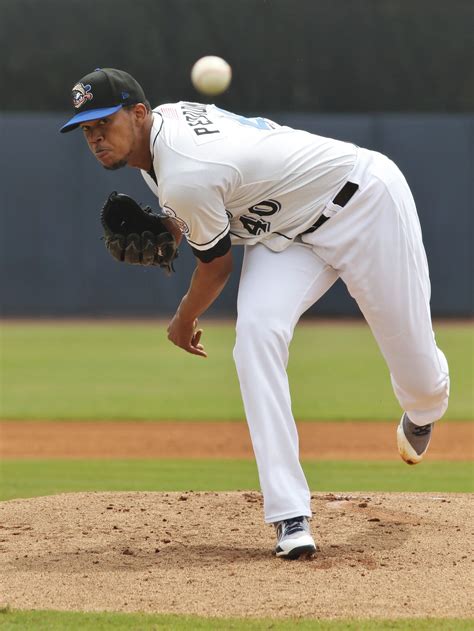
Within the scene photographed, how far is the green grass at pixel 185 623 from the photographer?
270cm

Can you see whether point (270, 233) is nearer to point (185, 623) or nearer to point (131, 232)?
point (131, 232)

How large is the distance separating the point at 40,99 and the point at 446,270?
7.22 m

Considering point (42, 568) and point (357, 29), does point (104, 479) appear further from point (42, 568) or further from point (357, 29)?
point (357, 29)

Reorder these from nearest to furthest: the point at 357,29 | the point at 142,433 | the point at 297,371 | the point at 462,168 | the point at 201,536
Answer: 1. the point at 201,536
2. the point at 142,433
3. the point at 297,371
4. the point at 462,168
5. the point at 357,29

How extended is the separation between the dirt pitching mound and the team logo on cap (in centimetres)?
140

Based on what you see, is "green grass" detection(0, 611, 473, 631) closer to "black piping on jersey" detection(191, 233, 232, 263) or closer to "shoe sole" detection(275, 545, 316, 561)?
"shoe sole" detection(275, 545, 316, 561)

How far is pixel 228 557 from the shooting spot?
3.46 metres

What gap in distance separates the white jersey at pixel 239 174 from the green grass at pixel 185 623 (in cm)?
116

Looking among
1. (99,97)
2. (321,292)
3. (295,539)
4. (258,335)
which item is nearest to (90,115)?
(99,97)

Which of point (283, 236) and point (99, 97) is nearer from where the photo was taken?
point (99, 97)

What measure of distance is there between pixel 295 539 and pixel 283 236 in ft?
3.14

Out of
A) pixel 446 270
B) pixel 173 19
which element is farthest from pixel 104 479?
pixel 173 19

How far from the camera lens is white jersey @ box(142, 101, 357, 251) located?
327 centimetres

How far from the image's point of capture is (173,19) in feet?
57.2
